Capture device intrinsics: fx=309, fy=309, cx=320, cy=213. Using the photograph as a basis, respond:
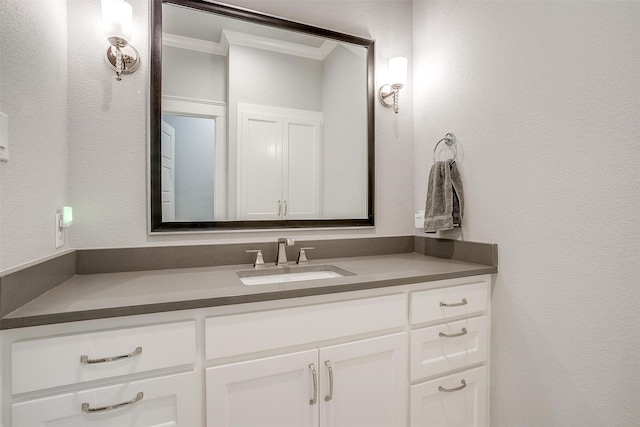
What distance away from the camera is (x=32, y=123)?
94cm

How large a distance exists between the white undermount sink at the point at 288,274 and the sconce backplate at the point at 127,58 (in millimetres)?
961

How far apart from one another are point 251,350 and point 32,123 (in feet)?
3.18

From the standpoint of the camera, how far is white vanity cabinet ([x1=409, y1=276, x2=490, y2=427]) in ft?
4.07

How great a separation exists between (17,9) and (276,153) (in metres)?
0.96

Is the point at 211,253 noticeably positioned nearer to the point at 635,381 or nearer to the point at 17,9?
the point at 17,9

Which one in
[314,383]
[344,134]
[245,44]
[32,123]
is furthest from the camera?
[344,134]

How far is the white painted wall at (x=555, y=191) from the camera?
0.97 metres

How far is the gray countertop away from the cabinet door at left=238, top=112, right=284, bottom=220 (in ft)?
0.95

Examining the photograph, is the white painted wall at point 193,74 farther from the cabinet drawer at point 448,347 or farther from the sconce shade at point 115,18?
the cabinet drawer at point 448,347

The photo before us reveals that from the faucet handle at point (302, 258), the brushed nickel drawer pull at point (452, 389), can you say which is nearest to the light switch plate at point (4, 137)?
the faucet handle at point (302, 258)

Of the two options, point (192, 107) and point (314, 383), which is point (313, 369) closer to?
point (314, 383)

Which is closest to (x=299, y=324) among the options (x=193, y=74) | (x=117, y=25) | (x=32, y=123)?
(x=32, y=123)

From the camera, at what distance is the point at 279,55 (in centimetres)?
156

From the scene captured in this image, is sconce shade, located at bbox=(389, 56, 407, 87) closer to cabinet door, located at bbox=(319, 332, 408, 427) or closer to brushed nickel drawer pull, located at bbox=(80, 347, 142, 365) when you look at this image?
cabinet door, located at bbox=(319, 332, 408, 427)
